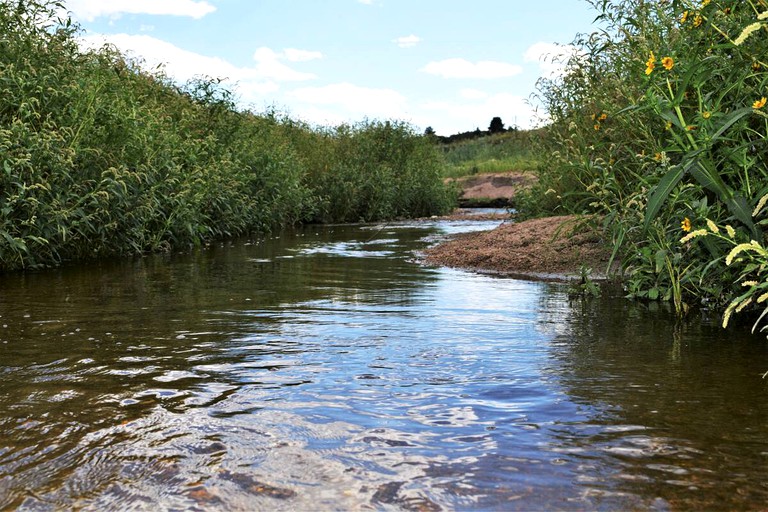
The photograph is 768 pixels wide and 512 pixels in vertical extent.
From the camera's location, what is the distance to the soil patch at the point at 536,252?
27.0ft

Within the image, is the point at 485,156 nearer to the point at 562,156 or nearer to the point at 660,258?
the point at 562,156

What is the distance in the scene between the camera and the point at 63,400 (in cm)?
335

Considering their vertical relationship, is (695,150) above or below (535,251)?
above

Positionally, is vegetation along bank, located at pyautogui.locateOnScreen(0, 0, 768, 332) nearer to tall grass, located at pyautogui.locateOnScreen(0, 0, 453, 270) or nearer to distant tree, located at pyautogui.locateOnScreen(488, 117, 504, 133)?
tall grass, located at pyautogui.locateOnScreen(0, 0, 453, 270)

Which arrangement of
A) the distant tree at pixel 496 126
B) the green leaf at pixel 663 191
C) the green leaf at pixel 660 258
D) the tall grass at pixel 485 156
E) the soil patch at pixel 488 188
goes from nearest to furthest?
1. the green leaf at pixel 663 191
2. the green leaf at pixel 660 258
3. the soil patch at pixel 488 188
4. the tall grass at pixel 485 156
5. the distant tree at pixel 496 126

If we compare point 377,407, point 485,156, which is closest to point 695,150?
point 377,407

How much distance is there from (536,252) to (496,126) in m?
45.6

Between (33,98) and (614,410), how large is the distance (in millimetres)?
7768

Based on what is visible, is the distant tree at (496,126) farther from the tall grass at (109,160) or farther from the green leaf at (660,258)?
the green leaf at (660,258)

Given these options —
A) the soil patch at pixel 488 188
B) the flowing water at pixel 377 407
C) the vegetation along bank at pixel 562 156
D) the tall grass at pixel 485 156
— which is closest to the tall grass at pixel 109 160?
the vegetation along bank at pixel 562 156

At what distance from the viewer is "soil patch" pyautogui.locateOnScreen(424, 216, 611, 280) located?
824 centimetres

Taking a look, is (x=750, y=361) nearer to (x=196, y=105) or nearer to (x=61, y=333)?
(x=61, y=333)

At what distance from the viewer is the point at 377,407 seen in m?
3.21

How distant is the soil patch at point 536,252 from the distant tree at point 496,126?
1643 inches
